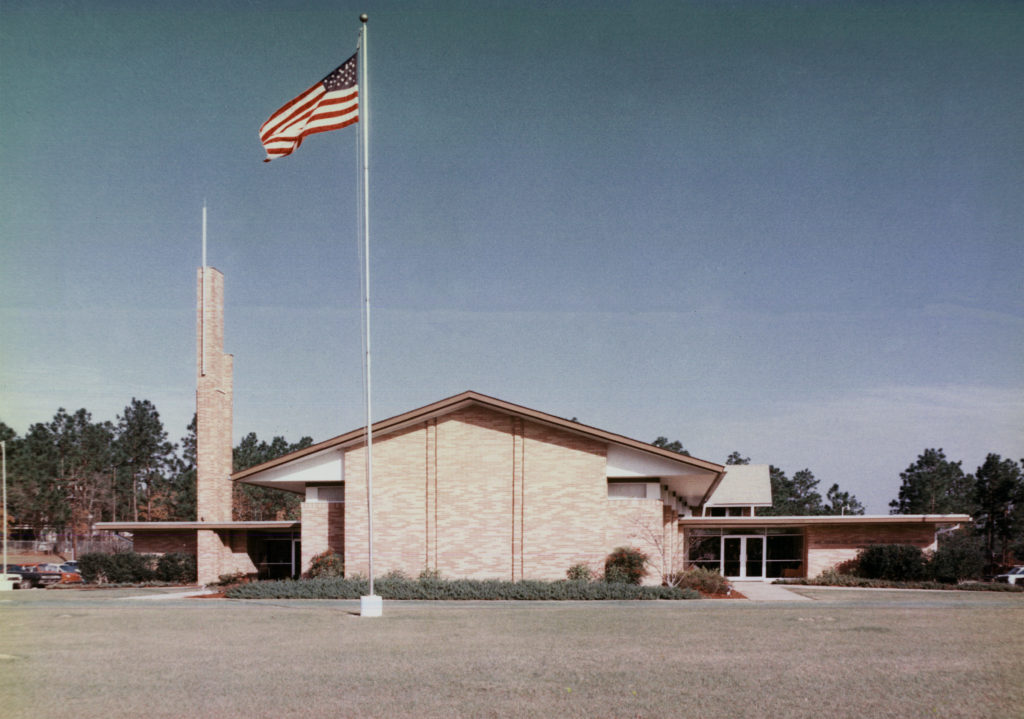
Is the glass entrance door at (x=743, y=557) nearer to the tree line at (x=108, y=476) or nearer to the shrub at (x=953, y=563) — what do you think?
the shrub at (x=953, y=563)

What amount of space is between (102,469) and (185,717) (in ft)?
265

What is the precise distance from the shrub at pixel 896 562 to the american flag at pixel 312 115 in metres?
27.8

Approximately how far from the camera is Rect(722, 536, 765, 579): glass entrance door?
42.4 m

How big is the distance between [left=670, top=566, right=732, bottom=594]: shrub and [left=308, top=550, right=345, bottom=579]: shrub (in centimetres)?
1083

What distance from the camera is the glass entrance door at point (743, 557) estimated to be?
4244 cm

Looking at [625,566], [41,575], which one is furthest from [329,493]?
[41,575]

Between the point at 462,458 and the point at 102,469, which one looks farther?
the point at 102,469

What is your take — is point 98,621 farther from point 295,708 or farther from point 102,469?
point 102,469

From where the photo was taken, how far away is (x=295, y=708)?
10273 millimetres

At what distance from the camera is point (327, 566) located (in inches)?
1241

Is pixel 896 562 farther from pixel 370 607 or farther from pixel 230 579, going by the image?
pixel 230 579

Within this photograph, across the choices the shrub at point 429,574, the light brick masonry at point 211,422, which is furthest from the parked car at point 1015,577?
the light brick masonry at point 211,422

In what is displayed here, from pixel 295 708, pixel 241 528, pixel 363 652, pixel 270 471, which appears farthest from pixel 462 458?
pixel 295 708

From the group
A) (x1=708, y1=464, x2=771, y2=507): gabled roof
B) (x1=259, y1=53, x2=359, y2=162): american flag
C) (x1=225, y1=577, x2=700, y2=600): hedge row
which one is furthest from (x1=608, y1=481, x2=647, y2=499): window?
(x1=708, y1=464, x2=771, y2=507): gabled roof
